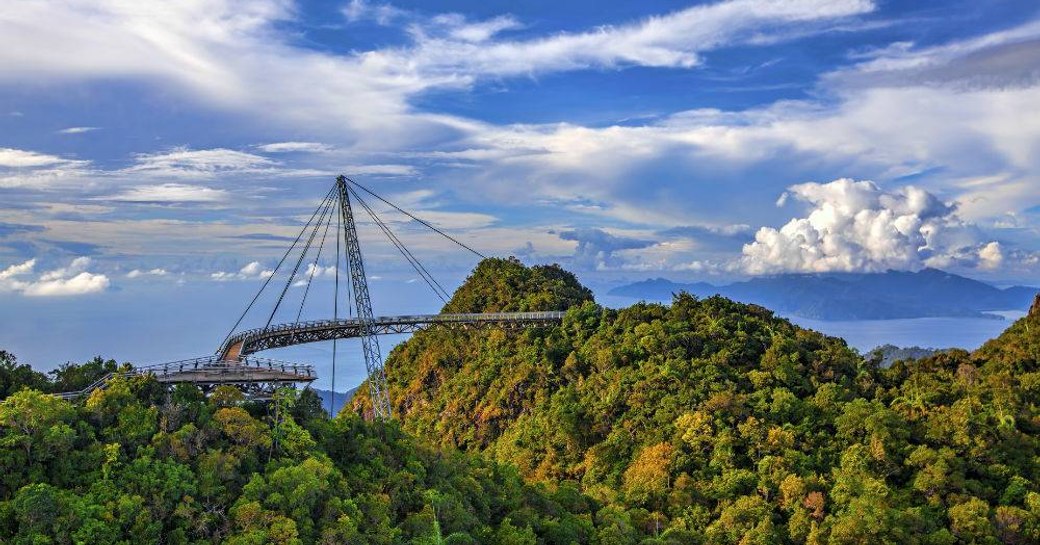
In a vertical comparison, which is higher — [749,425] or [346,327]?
[346,327]

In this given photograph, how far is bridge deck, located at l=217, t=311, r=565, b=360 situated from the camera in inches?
2146

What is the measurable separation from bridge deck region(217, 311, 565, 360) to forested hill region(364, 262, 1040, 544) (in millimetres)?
1845

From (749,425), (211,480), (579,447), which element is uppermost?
(211,480)

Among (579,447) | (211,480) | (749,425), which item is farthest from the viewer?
(579,447)

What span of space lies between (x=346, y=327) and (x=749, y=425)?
33082mm

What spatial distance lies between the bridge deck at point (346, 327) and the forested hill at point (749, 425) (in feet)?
6.05

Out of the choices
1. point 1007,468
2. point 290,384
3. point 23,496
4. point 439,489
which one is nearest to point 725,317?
point 1007,468

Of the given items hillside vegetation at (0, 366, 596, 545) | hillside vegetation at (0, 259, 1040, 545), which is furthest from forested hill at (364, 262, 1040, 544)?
hillside vegetation at (0, 366, 596, 545)

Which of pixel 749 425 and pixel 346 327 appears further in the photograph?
pixel 346 327

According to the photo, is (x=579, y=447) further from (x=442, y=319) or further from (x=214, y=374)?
(x=214, y=374)

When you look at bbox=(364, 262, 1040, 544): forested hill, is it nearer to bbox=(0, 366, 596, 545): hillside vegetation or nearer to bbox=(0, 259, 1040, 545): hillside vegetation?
bbox=(0, 259, 1040, 545): hillside vegetation

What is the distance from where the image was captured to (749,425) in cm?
5222

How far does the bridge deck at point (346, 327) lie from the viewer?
5452cm

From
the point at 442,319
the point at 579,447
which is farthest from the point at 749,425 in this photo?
the point at 442,319
